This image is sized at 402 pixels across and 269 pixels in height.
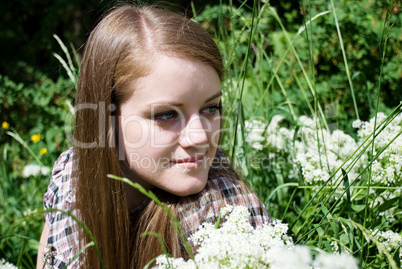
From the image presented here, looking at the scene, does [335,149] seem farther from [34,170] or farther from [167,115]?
[34,170]

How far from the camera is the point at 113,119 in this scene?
129 cm

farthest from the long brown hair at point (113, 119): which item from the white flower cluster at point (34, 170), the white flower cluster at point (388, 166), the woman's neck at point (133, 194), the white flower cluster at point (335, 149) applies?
the white flower cluster at point (34, 170)

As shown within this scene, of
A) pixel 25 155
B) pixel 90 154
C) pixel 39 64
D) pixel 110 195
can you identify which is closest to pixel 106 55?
pixel 90 154

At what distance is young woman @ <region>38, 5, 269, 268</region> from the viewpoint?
1.20m

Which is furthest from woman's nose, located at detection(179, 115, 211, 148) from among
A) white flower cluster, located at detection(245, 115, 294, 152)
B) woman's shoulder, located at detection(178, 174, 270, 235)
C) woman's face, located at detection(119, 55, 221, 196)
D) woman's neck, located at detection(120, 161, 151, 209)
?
white flower cluster, located at detection(245, 115, 294, 152)

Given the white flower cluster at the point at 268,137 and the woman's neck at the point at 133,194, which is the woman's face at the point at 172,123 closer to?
the woman's neck at the point at 133,194

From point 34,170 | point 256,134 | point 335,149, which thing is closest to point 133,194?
point 256,134

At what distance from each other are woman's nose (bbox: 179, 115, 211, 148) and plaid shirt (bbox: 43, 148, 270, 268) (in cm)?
18

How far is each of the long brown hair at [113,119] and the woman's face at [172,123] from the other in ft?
0.14

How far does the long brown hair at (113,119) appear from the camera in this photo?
124 centimetres

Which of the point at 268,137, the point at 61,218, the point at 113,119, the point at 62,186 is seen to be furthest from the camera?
the point at 268,137

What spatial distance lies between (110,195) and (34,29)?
129 inches

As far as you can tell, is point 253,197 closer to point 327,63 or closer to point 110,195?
point 110,195

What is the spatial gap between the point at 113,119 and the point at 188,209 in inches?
13.7
